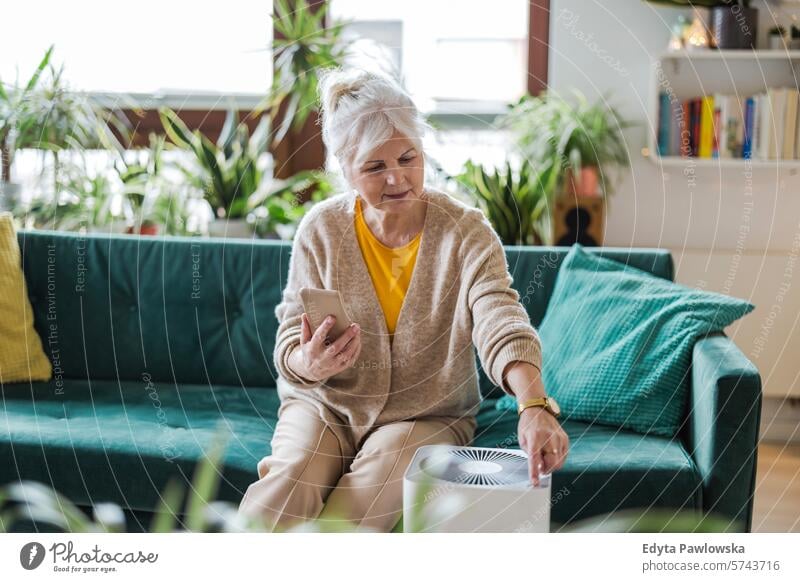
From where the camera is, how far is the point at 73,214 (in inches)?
112

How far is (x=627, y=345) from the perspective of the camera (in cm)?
192

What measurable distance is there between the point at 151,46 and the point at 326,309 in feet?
6.12

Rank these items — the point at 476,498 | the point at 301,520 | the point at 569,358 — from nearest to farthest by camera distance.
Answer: the point at 476,498 < the point at 301,520 < the point at 569,358

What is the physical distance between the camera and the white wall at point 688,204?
3.06m

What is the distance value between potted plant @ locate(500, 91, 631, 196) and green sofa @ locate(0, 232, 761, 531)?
83 cm

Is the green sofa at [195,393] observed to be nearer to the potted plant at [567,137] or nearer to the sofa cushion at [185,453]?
the sofa cushion at [185,453]

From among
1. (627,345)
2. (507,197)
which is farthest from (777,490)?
(507,197)

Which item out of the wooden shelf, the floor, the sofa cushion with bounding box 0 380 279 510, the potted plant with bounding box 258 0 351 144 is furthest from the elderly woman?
the wooden shelf

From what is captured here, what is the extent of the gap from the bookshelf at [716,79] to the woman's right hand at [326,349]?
1823mm

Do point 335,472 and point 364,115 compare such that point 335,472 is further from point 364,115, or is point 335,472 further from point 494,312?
point 364,115

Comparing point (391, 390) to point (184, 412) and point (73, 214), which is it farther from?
point (73, 214)

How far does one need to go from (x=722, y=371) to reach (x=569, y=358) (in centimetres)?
37

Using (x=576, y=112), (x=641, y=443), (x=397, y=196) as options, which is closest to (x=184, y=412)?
(x=397, y=196)

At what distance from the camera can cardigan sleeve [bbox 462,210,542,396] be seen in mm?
1487
